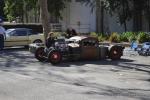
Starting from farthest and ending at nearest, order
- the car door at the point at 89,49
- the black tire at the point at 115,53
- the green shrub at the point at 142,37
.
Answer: the green shrub at the point at 142,37 < the black tire at the point at 115,53 < the car door at the point at 89,49

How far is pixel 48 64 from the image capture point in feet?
56.3

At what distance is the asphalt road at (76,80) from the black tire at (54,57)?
212 mm

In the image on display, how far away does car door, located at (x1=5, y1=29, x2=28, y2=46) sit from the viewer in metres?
25.1

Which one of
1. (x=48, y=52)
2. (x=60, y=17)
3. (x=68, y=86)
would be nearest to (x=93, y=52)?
(x=48, y=52)

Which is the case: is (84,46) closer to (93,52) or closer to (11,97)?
(93,52)

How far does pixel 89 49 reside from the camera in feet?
59.5

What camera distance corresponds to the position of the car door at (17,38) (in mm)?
25125

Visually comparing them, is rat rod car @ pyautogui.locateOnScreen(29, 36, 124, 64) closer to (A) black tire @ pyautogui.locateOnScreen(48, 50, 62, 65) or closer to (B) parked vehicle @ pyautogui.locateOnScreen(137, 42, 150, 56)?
(A) black tire @ pyautogui.locateOnScreen(48, 50, 62, 65)

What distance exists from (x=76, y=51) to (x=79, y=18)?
749 inches

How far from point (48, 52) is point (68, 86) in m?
5.81

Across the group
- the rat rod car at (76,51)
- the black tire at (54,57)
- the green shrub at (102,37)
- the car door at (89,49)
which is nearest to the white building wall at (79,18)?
the green shrub at (102,37)

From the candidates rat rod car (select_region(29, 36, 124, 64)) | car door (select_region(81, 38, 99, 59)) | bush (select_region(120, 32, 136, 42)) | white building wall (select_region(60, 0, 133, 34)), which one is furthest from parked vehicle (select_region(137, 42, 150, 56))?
white building wall (select_region(60, 0, 133, 34))

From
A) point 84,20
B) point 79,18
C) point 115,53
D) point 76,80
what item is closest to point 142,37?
point 115,53

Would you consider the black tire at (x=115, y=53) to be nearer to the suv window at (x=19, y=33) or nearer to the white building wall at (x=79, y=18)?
the suv window at (x=19, y=33)
